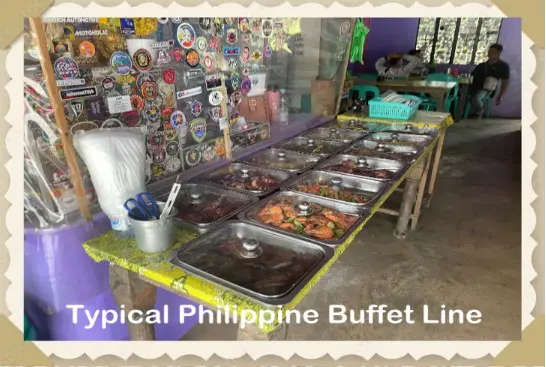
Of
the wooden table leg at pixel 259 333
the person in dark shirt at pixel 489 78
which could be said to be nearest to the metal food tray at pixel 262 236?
the wooden table leg at pixel 259 333

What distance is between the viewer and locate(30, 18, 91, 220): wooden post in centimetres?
143

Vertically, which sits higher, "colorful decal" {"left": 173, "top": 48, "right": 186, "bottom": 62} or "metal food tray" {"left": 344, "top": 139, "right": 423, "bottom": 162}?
"colorful decal" {"left": 173, "top": 48, "right": 186, "bottom": 62}

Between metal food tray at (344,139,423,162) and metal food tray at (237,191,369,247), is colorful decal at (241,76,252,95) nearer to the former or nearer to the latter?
metal food tray at (344,139,423,162)

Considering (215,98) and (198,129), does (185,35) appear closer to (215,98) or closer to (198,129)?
(215,98)

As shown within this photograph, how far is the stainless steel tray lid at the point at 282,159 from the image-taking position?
2683 millimetres

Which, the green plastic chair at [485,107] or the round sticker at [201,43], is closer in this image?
the round sticker at [201,43]

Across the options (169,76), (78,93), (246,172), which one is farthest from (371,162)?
(78,93)

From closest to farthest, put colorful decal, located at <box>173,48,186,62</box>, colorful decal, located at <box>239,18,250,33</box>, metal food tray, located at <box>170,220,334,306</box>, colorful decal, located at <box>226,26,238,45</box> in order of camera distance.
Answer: metal food tray, located at <box>170,220,334,306</box> < colorful decal, located at <box>173,48,186,62</box> < colorful decal, located at <box>226,26,238,45</box> < colorful decal, located at <box>239,18,250,33</box>

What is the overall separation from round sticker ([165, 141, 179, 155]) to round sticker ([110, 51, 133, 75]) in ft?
1.54

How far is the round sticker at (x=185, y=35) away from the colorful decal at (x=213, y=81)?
0.81 ft

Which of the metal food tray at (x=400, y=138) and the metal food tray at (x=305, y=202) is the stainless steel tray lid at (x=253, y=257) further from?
the metal food tray at (x=400, y=138)

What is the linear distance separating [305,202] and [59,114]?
3.99 ft

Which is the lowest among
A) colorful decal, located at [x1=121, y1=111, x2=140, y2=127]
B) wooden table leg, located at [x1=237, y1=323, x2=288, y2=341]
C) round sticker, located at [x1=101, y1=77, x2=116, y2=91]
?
wooden table leg, located at [x1=237, y1=323, x2=288, y2=341]

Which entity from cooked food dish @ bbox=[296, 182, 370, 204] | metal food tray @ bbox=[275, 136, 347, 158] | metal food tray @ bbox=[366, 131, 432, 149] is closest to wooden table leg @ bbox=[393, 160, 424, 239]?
metal food tray @ bbox=[366, 131, 432, 149]
